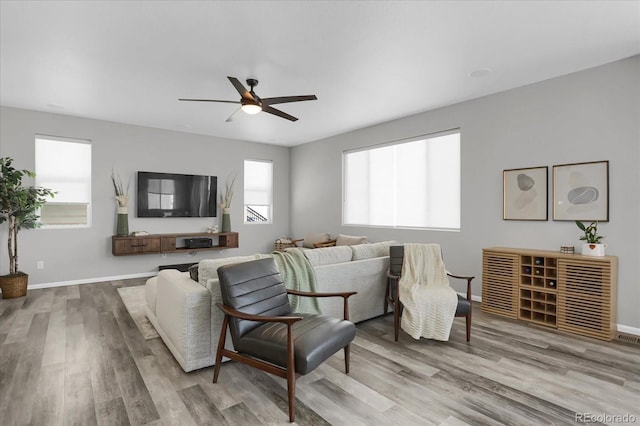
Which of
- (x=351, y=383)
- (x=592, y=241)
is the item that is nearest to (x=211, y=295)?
(x=351, y=383)

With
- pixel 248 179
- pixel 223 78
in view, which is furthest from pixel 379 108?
pixel 248 179

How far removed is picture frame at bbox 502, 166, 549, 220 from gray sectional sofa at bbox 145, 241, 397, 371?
66.9 inches

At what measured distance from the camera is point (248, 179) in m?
7.80

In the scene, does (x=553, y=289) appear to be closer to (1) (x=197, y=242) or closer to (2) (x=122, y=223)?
(1) (x=197, y=242)

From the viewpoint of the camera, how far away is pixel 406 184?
19.1 feet

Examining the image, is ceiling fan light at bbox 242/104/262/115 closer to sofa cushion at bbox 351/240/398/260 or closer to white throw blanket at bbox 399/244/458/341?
sofa cushion at bbox 351/240/398/260

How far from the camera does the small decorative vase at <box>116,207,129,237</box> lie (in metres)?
5.91

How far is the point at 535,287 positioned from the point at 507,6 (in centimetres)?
289

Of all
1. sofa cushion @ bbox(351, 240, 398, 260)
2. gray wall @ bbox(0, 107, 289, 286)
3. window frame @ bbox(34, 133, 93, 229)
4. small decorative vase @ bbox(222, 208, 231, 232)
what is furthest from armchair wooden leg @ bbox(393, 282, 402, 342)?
window frame @ bbox(34, 133, 93, 229)

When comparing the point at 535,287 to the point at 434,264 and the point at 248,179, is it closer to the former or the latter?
the point at 434,264

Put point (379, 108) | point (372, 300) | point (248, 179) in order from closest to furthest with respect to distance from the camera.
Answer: point (372, 300), point (379, 108), point (248, 179)

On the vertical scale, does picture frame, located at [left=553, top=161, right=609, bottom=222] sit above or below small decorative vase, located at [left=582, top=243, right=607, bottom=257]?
above

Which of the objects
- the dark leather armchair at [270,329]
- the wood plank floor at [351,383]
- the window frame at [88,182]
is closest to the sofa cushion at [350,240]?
the wood plank floor at [351,383]

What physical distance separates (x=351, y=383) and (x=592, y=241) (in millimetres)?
3028
